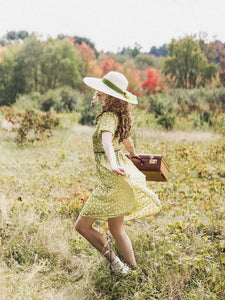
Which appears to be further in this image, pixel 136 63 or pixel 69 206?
pixel 136 63

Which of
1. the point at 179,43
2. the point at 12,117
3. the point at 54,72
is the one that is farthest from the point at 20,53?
the point at 12,117

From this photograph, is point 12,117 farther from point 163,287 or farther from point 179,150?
point 163,287

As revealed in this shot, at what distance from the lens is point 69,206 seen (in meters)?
4.21

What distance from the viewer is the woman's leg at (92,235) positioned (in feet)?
9.27

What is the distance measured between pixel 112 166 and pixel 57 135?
28.9 ft

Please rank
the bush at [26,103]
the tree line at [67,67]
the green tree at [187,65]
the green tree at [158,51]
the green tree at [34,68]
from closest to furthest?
the bush at [26,103] < the green tree at [187,65] < the tree line at [67,67] < the green tree at [34,68] < the green tree at [158,51]

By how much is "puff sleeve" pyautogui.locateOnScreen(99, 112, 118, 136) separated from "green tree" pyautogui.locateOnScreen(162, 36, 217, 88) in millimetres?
24017

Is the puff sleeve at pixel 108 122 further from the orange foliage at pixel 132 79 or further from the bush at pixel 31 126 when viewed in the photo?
the orange foliage at pixel 132 79

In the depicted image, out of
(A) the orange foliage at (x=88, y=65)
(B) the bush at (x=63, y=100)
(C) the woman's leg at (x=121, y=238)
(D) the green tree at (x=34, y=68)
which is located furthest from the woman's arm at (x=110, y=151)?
(D) the green tree at (x=34, y=68)

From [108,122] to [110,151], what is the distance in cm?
25

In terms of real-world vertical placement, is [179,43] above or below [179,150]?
above

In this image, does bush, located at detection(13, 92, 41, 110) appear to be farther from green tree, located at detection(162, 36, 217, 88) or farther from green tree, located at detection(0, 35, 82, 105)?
green tree, located at detection(162, 36, 217, 88)

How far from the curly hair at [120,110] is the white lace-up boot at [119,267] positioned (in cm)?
99

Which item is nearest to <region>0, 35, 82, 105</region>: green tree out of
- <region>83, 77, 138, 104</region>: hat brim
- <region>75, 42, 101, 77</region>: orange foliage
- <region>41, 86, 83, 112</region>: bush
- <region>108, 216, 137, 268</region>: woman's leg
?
<region>75, 42, 101, 77</region>: orange foliage
